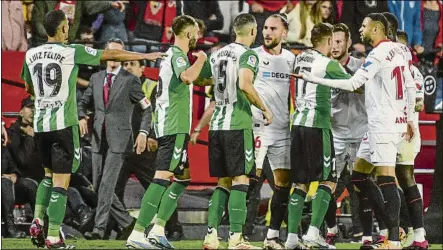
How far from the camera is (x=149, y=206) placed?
12547 mm

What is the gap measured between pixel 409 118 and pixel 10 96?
5288 millimetres

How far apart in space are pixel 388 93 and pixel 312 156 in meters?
1.25

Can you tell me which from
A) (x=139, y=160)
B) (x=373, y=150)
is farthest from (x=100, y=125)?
(x=373, y=150)

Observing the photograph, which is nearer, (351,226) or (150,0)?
(351,226)

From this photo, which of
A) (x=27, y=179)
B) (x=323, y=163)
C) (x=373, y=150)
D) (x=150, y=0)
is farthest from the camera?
(x=150, y=0)

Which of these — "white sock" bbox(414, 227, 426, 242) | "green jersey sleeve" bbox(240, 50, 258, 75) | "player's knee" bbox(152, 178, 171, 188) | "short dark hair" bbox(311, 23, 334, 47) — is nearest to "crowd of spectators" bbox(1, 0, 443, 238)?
"short dark hair" bbox(311, 23, 334, 47)

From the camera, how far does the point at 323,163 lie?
13359 millimetres

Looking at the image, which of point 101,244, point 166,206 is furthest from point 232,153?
point 101,244

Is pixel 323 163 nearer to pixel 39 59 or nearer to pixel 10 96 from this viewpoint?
pixel 39 59

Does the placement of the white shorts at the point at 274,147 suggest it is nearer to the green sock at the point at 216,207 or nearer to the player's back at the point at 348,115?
the player's back at the point at 348,115

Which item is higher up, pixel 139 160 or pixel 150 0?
pixel 150 0

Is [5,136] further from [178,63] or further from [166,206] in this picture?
[178,63]

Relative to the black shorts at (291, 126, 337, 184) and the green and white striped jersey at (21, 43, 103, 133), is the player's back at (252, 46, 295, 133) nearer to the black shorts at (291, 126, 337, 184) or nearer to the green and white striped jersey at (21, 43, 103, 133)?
the black shorts at (291, 126, 337, 184)

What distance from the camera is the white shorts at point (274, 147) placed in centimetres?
1354
